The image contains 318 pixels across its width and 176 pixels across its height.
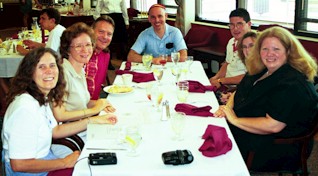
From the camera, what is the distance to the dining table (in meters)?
1.77

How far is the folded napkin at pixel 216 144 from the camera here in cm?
190

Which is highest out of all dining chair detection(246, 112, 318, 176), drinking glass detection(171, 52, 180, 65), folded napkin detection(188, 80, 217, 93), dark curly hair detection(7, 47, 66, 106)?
A: dark curly hair detection(7, 47, 66, 106)

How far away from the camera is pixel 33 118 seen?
1995 millimetres

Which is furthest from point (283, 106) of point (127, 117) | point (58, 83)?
point (58, 83)

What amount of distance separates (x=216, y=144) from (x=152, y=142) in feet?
1.11

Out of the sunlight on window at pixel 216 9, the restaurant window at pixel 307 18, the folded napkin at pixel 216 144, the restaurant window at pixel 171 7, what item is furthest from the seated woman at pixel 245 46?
the restaurant window at pixel 171 7

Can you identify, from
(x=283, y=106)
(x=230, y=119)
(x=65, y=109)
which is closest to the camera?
(x=283, y=106)

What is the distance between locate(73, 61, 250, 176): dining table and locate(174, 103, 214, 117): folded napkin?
26 millimetres

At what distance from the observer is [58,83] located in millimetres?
2449

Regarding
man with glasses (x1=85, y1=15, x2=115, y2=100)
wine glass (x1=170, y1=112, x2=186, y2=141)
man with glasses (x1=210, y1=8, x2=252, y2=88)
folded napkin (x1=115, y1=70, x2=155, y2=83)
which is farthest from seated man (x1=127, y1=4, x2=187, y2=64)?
wine glass (x1=170, y1=112, x2=186, y2=141)

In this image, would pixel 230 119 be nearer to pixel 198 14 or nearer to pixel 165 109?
pixel 165 109

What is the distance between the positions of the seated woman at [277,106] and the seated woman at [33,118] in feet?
2.77

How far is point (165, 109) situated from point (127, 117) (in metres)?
0.23

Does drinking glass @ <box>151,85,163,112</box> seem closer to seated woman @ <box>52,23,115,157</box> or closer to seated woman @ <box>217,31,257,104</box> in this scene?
seated woman @ <box>52,23,115,157</box>
